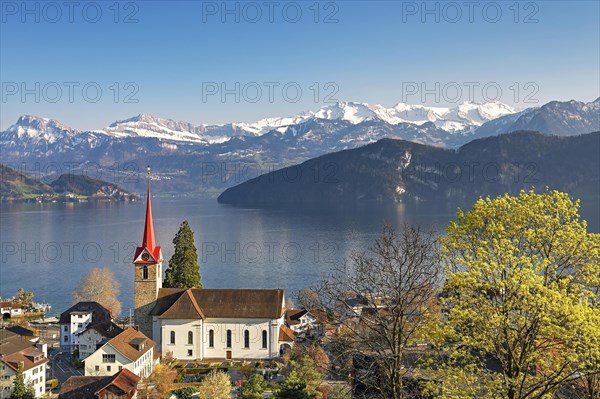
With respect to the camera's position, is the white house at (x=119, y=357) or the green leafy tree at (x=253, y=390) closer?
the green leafy tree at (x=253, y=390)

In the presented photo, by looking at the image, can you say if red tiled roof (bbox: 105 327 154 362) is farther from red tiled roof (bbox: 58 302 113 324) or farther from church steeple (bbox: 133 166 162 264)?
red tiled roof (bbox: 58 302 113 324)

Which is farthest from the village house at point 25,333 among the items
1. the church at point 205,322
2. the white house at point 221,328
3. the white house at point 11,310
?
the white house at point 11,310

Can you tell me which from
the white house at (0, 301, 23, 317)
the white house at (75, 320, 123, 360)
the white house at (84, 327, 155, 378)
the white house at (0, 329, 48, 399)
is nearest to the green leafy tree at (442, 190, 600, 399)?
the white house at (84, 327, 155, 378)

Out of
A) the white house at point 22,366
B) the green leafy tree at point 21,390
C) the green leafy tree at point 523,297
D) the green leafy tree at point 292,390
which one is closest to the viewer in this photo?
the green leafy tree at point 523,297

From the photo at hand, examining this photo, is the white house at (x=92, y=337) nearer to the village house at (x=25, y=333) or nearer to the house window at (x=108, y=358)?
the house window at (x=108, y=358)

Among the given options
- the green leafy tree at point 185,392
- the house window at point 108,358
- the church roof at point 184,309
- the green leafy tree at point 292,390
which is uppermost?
the church roof at point 184,309

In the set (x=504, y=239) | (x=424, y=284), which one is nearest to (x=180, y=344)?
(x=424, y=284)

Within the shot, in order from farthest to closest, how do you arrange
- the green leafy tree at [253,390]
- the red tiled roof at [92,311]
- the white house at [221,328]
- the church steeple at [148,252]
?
the red tiled roof at [92,311] < the church steeple at [148,252] < the white house at [221,328] < the green leafy tree at [253,390]
